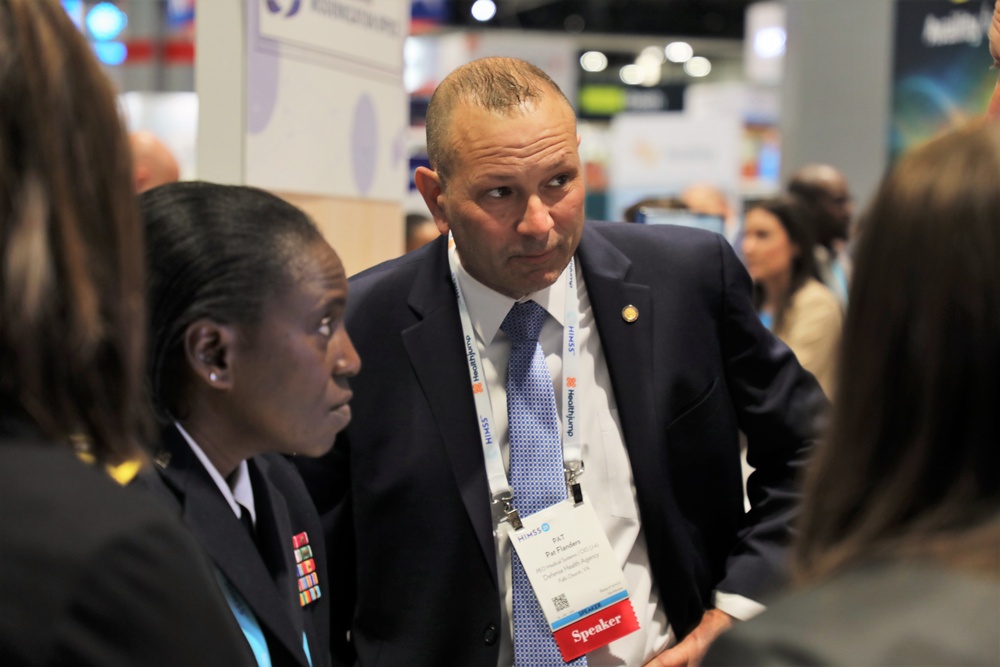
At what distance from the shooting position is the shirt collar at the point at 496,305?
7.14 feet

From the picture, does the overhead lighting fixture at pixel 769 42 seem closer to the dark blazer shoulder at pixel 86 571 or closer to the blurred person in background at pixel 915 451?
the blurred person in background at pixel 915 451

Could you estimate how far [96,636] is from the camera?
0.85 m

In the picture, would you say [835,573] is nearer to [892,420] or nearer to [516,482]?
[892,420]

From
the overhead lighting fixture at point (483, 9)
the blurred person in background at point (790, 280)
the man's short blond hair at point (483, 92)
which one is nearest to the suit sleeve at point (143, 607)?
the man's short blond hair at point (483, 92)

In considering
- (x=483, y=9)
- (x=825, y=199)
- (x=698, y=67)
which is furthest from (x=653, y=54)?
(x=825, y=199)

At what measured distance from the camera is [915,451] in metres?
0.93

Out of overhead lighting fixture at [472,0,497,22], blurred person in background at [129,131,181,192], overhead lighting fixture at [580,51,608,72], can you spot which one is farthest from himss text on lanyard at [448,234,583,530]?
overhead lighting fixture at [580,51,608,72]

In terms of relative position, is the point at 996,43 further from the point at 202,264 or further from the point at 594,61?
the point at 594,61

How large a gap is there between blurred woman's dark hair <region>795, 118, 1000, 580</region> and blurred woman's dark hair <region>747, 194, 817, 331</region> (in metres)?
4.24

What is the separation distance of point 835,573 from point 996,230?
0.31 m

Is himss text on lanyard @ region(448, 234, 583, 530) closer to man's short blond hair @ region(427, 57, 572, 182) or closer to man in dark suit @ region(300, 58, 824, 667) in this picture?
man in dark suit @ region(300, 58, 824, 667)

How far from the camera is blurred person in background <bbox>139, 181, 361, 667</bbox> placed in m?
1.55

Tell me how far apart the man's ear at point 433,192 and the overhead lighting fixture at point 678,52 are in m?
21.4

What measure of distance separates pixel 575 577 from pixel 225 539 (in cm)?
72
